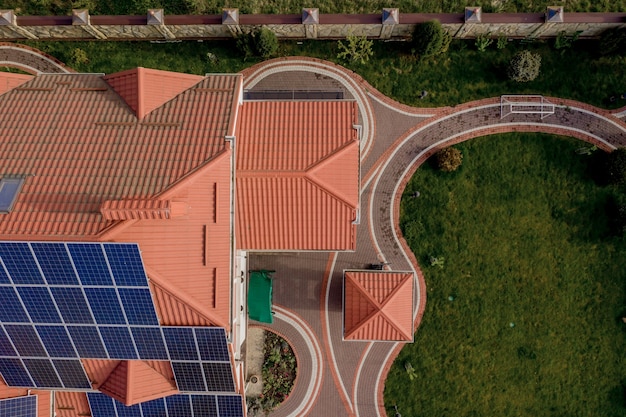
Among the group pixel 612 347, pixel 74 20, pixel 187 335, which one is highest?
pixel 74 20

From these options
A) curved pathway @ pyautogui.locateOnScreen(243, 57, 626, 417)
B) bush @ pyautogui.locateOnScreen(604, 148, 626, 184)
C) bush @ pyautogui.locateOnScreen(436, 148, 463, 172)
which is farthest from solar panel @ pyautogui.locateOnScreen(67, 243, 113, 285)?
bush @ pyautogui.locateOnScreen(604, 148, 626, 184)

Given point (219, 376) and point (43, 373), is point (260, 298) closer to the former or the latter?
point (219, 376)

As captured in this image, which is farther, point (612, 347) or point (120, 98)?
point (612, 347)

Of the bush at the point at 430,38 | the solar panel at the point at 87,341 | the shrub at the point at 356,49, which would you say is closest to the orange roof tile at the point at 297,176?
the shrub at the point at 356,49

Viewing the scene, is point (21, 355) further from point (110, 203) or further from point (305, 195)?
point (305, 195)

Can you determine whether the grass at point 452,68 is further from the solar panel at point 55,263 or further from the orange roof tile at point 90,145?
the solar panel at point 55,263

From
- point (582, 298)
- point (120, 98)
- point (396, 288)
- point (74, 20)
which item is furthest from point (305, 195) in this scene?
point (582, 298)
